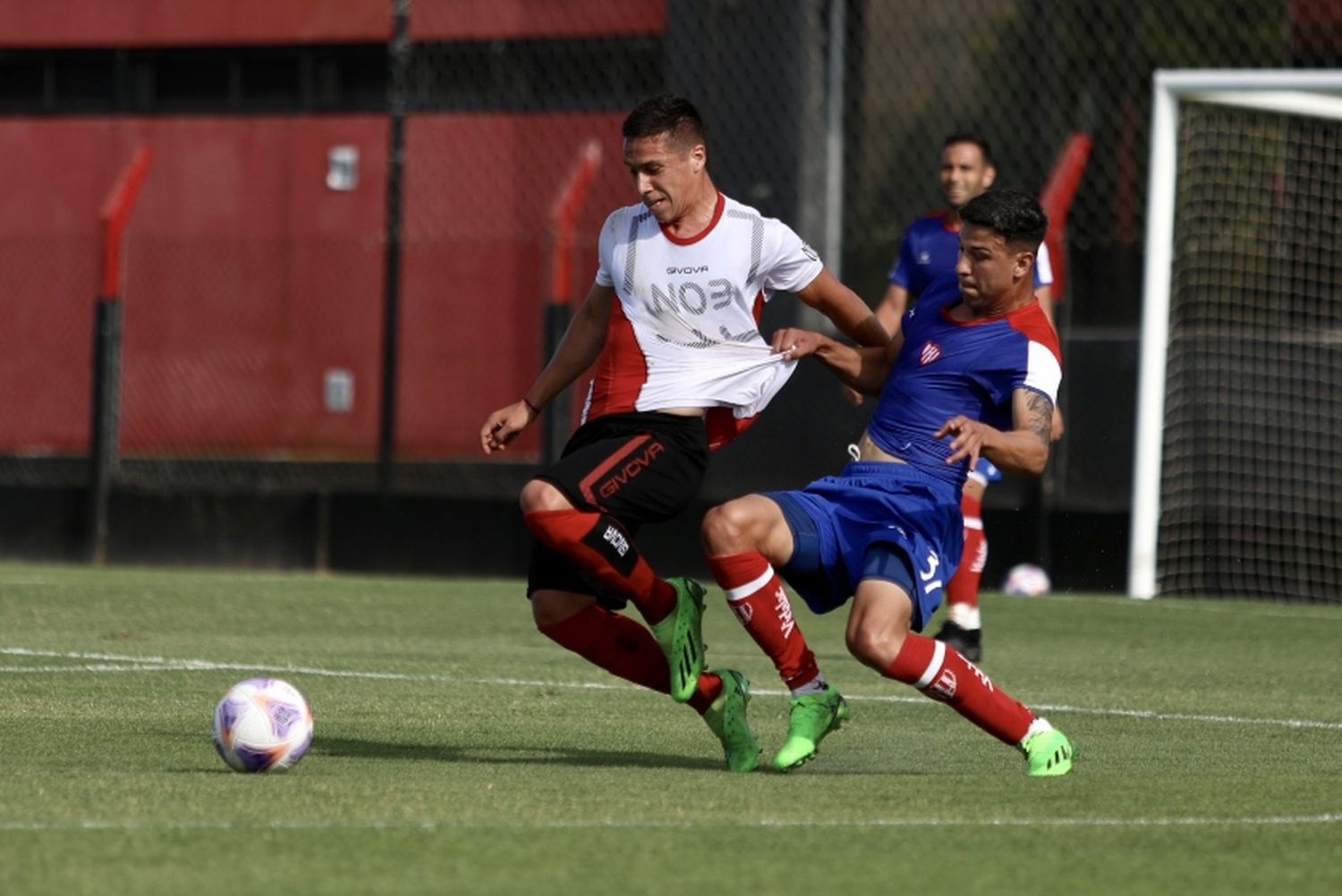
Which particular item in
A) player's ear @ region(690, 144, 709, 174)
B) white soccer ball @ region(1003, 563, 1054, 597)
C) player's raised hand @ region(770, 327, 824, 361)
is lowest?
white soccer ball @ region(1003, 563, 1054, 597)

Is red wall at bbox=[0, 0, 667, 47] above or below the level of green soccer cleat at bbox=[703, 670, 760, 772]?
above

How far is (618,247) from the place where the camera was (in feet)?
22.9

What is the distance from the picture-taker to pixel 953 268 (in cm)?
966

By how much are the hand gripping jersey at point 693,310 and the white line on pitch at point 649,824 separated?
1.77 metres

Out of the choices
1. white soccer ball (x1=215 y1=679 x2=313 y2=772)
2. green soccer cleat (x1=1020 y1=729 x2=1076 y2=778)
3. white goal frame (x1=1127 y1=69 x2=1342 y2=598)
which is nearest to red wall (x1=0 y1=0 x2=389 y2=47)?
white goal frame (x1=1127 y1=69 x2=1342 y2=598)

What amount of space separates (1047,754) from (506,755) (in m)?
1.48

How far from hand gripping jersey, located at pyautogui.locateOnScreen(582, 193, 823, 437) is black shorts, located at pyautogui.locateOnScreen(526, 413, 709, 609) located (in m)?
0.06

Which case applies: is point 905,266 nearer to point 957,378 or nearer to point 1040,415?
point 957,378

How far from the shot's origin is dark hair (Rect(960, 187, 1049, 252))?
651 cm

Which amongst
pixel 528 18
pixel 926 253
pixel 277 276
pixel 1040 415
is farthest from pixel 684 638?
→ pixel 277 276

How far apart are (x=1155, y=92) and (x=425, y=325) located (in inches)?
364

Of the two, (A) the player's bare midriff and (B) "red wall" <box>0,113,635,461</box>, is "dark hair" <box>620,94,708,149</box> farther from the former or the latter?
(B) "red wall" <box>0,113,635,461</box>

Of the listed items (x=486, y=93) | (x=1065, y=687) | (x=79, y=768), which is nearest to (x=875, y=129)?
(x=486, y=93)

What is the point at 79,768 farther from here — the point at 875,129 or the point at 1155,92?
the point at 875,129
